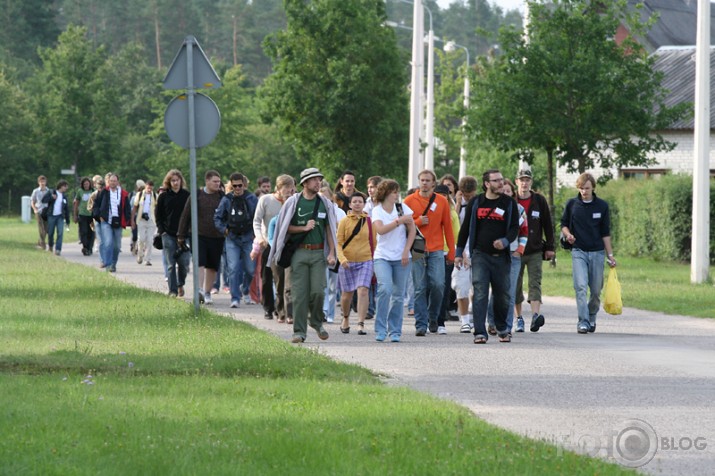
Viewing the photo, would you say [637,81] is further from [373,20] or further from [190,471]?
[190,471]

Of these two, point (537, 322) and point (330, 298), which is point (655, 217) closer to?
point (330, 298)

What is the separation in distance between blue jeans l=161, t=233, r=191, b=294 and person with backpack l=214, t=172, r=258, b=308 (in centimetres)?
93

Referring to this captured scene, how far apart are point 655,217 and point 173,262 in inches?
702

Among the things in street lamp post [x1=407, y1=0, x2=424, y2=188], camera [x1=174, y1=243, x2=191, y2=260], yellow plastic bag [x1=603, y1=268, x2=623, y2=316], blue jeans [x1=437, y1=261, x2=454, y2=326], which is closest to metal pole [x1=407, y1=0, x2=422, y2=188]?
street lamp post [x1=407, y1=0, x2=424, y2=188]

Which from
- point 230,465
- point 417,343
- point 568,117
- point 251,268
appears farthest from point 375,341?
point 568,117

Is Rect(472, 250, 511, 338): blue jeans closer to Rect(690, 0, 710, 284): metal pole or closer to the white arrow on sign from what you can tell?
the white arrow on sign

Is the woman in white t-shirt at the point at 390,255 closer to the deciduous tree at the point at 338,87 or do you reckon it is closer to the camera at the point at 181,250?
the camera at the point at 181,250

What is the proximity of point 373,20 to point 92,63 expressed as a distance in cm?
3145

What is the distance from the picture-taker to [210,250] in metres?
20.8

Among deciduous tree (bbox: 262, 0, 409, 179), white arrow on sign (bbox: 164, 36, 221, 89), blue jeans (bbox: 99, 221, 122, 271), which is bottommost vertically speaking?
blue jeans (bbox: 99, 221, 122, 271)

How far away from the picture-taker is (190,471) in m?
7.29

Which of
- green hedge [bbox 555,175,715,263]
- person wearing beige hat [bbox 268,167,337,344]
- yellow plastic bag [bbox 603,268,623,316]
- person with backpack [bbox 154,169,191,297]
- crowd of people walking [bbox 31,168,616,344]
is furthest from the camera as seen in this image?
green hedge [bbox 555,175,715,263]

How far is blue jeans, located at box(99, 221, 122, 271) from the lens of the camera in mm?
28203

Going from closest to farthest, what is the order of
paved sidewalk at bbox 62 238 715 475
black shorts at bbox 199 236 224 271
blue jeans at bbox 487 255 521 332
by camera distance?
paved sidewalk at bbox 62 238 715 475, blue jeans at bbox 487 255 521 332, black shorts at bbox 199 236 224 271
